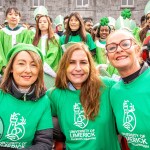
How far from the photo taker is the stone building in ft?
69.9

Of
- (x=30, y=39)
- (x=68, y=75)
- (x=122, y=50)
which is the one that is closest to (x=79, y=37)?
(x=30, y=39)

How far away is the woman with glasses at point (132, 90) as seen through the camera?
106 inches

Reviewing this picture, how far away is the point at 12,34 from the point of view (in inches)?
256

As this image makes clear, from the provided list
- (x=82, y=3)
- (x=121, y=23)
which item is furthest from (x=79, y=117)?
(x=82, y=3)

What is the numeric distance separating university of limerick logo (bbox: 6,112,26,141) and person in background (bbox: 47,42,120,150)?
37 cm

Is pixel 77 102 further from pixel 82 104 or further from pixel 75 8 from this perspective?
pixel 75 8

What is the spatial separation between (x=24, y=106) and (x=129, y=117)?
2.78 ft

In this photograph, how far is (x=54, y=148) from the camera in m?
3.18

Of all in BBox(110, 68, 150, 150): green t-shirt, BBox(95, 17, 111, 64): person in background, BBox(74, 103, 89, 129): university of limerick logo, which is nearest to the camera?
BBox(110, 68, 150, 150): green t-shirt

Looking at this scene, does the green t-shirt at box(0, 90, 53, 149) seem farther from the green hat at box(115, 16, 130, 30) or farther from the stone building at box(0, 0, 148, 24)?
the stone building at box(0, 0, 148, 24)

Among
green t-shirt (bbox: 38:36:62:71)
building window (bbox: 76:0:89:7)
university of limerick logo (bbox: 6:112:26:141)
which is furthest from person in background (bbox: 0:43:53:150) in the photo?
building window (bbox: 76:0:89:7)

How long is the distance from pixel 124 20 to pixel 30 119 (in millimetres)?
7120

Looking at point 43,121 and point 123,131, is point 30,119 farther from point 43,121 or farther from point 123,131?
point 123,131

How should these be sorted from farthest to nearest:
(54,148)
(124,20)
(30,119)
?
(124,20)
(54,148)
(30,119)
